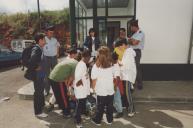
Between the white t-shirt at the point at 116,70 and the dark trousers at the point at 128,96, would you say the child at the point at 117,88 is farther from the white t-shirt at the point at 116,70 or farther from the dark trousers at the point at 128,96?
the dark trousers at the point at 128,96

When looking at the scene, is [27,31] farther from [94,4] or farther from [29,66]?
[29,66]

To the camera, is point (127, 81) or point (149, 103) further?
point (149, 103)

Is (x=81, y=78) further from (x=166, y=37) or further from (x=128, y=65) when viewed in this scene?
(x=166, y=37)

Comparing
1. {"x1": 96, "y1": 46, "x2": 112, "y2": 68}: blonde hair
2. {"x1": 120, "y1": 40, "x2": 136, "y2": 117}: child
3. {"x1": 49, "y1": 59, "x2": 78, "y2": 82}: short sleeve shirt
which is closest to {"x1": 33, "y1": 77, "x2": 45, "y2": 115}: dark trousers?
{"x1": 49, "y1": 59, "x2": 78, "y2": 82}: short sleeve shirt

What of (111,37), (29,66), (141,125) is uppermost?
(111,37)

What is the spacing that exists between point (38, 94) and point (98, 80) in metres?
1.54

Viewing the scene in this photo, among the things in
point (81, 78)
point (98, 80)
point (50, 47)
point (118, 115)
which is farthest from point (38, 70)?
point (118, 115)

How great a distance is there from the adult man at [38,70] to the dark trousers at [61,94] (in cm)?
33

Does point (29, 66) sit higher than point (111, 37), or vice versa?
point (111, 37)

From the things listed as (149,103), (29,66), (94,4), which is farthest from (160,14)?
(29,66)

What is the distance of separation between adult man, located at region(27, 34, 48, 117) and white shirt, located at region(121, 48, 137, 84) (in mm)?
1728

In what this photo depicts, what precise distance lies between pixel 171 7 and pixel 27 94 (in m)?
4.89

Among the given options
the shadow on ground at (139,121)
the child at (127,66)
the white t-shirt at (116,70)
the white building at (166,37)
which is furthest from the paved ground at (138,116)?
the white t-shirt at (116,70)

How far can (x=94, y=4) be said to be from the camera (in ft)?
25.1
